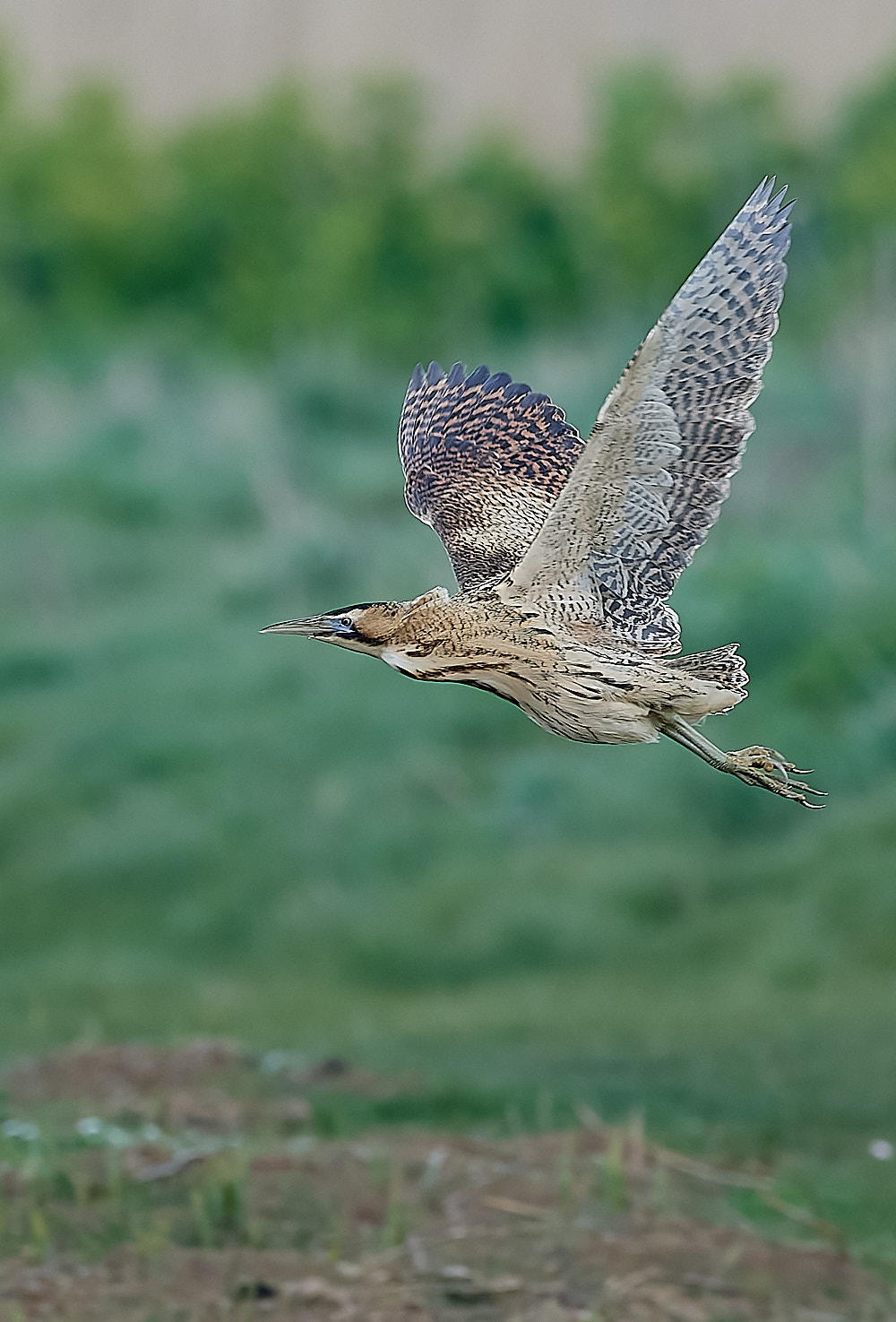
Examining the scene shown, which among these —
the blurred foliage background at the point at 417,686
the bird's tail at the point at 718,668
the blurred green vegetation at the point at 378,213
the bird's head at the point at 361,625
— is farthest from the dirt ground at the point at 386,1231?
the blurred green vegetation at the point at 378,213

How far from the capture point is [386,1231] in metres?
9.83

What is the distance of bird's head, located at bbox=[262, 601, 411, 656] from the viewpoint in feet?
13.8

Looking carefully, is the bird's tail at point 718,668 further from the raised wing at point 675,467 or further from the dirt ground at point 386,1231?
the dirt ground at point 386,1231

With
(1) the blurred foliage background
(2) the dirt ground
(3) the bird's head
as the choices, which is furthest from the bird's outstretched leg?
(1) the blurred foliage background

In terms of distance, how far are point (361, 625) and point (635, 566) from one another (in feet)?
1.99

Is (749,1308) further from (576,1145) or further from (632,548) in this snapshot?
(632,548)

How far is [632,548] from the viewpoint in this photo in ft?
14.4

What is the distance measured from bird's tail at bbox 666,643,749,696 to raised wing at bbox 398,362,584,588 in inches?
36.4

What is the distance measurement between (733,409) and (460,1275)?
237 inches

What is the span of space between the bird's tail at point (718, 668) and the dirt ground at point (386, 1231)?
5289 mm


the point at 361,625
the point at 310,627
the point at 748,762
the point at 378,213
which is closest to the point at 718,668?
the point at 748,762

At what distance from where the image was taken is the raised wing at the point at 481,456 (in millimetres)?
5480

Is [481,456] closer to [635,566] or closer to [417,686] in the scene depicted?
[635,566]

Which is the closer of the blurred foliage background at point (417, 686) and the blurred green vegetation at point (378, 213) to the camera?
the blurred foliage background at point (417, 686)
